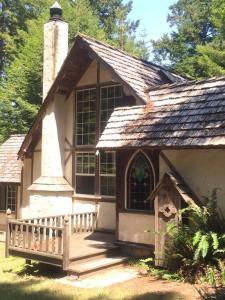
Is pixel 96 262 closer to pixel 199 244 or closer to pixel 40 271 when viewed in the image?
pixel 40 271

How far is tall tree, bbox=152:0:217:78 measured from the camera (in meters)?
42.6

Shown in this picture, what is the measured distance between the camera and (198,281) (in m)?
9.69

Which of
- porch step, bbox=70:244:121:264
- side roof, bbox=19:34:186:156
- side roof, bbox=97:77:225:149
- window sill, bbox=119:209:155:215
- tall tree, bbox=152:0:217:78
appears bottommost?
porch step, bbox=70:244:121:264

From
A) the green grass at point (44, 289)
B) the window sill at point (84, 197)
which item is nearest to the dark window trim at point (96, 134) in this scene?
the window sill at point (84, 197)

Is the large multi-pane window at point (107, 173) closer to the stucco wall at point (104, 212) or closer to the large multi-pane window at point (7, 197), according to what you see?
the stucco wall at point (104, 212)

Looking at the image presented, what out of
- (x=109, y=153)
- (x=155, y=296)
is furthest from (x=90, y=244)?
(x=155, y=296)

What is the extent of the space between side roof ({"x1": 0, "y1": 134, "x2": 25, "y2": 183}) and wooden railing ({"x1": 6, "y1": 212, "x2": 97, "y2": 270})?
6.40 metres

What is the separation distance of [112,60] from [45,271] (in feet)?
22.9

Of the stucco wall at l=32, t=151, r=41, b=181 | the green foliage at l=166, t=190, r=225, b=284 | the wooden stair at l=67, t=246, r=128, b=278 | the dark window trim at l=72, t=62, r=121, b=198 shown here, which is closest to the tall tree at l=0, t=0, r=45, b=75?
the stucco wall at l=32, t=151, r=41, b=181

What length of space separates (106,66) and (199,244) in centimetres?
686

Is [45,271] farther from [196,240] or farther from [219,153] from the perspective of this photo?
[219,153]

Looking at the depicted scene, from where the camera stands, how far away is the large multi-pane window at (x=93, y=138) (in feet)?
49.9

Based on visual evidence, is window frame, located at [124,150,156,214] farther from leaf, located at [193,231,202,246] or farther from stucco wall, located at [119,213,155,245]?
leaf, located at [193,231,202,246]

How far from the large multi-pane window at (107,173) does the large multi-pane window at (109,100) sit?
43.4 inches
